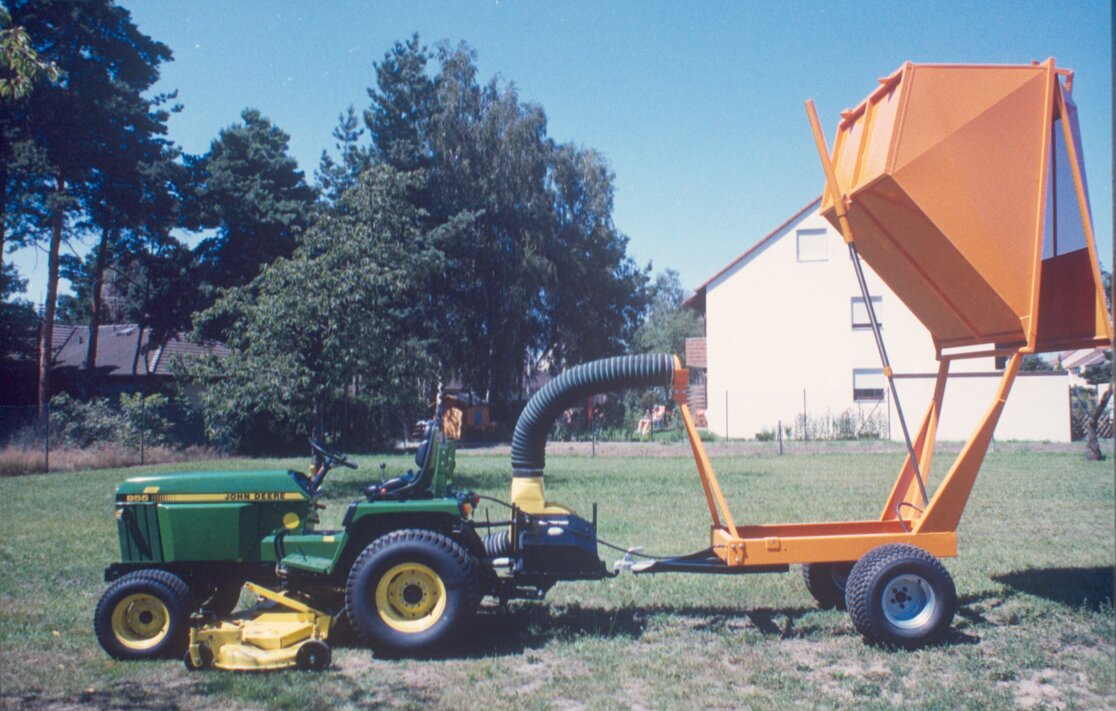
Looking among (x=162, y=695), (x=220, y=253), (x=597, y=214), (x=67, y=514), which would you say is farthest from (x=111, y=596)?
(x=597, y=214)

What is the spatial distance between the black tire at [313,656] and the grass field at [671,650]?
0.32 feet

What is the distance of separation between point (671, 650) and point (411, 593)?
1982 mm

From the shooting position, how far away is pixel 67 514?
14031 millimetres

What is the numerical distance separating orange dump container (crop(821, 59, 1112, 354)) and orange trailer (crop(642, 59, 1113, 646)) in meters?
0.01

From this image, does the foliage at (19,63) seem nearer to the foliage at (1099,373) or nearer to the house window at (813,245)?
the house window at (813,245)

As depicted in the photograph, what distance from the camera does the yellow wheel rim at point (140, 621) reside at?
6328mm

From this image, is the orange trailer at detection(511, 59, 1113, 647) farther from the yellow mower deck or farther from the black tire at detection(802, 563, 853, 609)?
the yellow mower deck

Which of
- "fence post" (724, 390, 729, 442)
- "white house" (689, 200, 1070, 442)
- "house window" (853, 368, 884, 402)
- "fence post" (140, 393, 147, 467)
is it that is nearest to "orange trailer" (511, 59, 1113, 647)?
"fence post" (140, 393, 147, 467)

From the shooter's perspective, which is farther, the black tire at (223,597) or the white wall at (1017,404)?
the white wall at (1017,404)

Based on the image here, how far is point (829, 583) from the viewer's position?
755cm

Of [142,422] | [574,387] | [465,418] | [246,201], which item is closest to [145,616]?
[574,387]

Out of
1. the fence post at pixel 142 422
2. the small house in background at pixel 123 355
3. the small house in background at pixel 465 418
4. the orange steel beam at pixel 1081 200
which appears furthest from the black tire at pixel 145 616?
the small house in background at pixel 465 418

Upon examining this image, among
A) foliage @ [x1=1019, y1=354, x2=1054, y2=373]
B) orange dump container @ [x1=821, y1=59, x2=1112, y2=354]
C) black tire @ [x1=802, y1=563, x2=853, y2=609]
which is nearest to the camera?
orange dump container @ [x1=821, y1=59, x2=1112, y2=354]

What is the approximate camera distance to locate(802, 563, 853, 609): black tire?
752 cm
